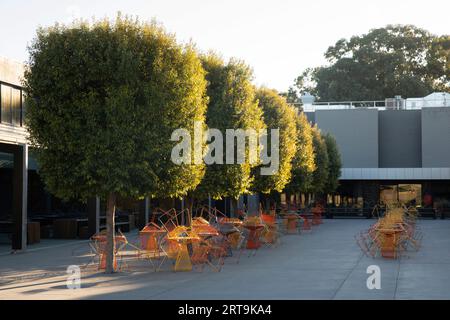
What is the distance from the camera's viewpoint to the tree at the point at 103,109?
14.4m

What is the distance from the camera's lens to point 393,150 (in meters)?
50.0

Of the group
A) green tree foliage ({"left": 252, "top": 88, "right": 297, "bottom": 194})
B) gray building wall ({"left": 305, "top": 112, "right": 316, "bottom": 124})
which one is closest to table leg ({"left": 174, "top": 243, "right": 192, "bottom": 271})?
green tree foliage ({"left": 252, "top": 88, "right": 297, "bottom": 194})

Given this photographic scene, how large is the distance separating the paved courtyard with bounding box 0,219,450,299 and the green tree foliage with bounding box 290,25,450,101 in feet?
179

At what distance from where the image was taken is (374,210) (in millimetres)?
45375

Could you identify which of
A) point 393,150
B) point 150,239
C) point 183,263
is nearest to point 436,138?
point 393,150

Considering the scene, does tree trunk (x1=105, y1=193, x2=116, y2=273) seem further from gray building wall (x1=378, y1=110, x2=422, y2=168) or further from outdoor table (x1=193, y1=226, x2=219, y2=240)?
gray building wall (x1=378, y1=110, x2=422, y2=168)

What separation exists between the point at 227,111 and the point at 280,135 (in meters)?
6.48

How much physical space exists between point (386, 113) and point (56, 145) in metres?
39.1

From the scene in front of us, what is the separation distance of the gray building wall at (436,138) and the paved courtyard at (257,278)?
2842 centimetres

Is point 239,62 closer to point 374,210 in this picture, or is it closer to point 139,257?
point 139,257

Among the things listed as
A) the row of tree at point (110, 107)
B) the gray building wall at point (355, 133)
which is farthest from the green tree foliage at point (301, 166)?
the row of tree at point (110, 107)
